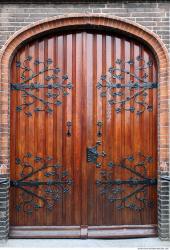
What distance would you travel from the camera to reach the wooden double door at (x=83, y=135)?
14.1ft

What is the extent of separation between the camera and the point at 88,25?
4219 millimetres

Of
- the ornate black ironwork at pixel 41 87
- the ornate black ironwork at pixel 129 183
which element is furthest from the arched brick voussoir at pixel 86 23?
the ornate black ironwork at pixel 129 183

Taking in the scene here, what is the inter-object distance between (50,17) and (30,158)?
6.60 feet

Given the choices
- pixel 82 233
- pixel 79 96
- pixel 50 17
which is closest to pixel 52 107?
pixel 79 96

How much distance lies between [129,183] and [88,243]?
1.02 m

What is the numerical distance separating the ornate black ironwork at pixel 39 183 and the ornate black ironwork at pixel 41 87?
0.71 metres

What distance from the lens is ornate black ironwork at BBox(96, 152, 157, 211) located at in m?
4.35

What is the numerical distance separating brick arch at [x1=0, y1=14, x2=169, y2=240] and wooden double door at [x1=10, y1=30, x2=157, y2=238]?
0.16m

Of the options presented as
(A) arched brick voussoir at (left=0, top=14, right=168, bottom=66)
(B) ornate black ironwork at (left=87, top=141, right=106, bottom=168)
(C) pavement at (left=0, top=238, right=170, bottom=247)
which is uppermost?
(A) arched brick voussoir at (left=0, top=14, right=168, bottom=66)

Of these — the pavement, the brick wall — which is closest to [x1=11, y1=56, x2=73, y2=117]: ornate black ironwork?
the brick wall

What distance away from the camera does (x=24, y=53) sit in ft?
14.2

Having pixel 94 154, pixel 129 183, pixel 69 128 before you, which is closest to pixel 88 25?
pixel 69 128

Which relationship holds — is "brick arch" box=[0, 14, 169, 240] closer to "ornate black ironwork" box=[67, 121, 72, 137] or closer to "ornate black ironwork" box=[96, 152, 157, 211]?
"ornate black ironwork" box=[96, 152, 157, 211]

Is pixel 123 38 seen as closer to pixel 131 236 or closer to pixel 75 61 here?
pixel 75 61
